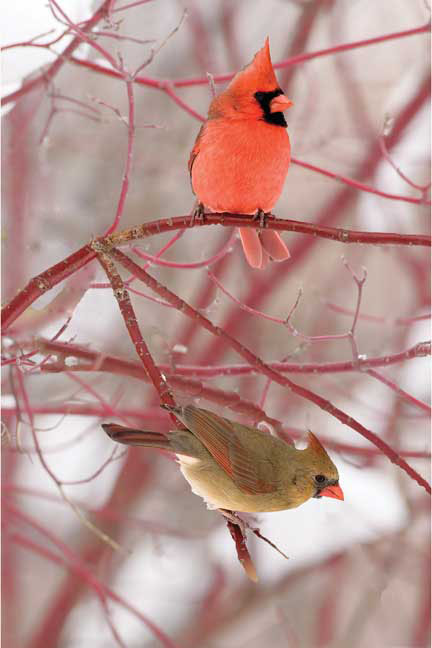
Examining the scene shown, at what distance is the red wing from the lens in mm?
854

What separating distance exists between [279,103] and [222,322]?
4.34ft

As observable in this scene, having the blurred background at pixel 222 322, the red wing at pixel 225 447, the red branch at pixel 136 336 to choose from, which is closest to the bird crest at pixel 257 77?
the red branch at pixel 136 336

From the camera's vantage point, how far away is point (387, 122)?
1074 mm

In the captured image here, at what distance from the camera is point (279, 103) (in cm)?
97

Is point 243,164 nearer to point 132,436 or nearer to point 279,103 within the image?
point 279,103

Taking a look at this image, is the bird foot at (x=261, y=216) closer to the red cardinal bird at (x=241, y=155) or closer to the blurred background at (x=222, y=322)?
the red cardinal bird at (x=241, y=155)

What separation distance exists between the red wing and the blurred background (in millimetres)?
848

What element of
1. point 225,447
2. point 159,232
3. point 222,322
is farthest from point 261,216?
point 222,322

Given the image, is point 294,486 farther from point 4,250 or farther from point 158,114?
point 158,114

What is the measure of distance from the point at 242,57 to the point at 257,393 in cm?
89

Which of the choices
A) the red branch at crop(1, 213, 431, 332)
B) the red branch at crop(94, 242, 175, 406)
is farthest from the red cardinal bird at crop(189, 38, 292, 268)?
the red branch at crop(94, 242, 175, 406)

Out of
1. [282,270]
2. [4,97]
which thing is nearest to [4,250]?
[4,97]

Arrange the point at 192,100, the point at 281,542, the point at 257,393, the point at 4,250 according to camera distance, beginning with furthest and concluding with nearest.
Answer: the point at 192,100 → the point at 257,393 → the point at 281,542 → the point at 4,250

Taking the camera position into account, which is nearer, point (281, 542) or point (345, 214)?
point (281, 542)
